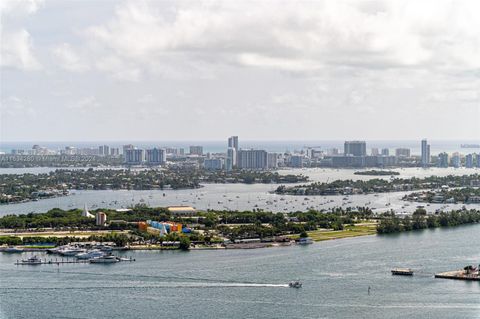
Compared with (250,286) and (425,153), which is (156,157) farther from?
(250,286)

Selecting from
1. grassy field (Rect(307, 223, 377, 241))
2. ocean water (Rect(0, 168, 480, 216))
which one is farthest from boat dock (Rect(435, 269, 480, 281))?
ocean water (Rect(0, 168, 480, 216))

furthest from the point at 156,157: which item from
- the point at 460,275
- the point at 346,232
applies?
the point at 460,275

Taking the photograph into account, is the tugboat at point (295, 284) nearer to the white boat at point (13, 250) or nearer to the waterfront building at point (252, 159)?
the white boat at point (13, 250)

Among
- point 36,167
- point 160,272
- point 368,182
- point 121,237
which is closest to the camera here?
point 160,272

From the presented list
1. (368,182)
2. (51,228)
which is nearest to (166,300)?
(51,228)

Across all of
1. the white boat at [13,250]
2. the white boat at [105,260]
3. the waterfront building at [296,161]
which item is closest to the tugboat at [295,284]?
the white boat at [105,260]

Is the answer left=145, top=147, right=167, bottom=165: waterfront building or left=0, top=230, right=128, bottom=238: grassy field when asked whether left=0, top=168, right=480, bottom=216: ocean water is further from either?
left=145, top=147, right=167, bottom=165: waterfront building

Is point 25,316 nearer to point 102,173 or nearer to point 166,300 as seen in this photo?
point 166,300
